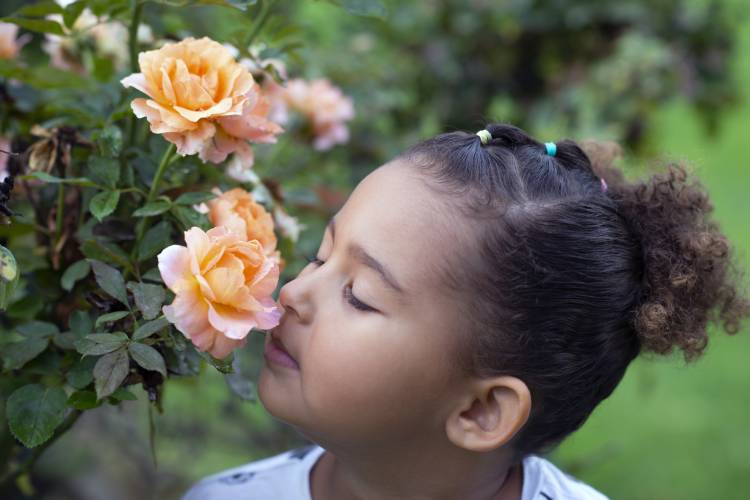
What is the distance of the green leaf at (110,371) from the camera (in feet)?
3.51

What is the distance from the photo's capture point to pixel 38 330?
4.02ft

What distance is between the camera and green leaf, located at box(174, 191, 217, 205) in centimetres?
120

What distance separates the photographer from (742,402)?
3.80 meters

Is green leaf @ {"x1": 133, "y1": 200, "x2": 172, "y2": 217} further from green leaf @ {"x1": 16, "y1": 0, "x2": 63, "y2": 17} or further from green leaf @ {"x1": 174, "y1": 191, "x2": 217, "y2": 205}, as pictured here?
green leaf @ {"x1": 16, "y1": 0, "x2": 63, "y2": 17}

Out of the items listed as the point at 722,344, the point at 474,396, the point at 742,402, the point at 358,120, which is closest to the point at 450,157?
the point at 474,396

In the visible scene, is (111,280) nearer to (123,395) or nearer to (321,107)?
(123,395)

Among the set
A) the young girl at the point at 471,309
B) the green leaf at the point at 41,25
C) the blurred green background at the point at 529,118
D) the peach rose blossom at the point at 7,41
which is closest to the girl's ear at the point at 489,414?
the young girl at the point at 471,309

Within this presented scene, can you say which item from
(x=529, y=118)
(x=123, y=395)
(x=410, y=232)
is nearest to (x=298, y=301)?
(x=410, y=232)

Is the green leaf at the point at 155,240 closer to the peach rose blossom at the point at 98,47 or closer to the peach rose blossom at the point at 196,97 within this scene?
the peach rose blossom at the point at 196,97

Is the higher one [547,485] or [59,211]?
[59,211]

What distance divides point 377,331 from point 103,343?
363 millimetres

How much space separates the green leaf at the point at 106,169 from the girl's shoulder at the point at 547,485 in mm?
809

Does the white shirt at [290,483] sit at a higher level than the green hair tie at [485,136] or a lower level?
lower

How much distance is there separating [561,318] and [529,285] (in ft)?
0.24
